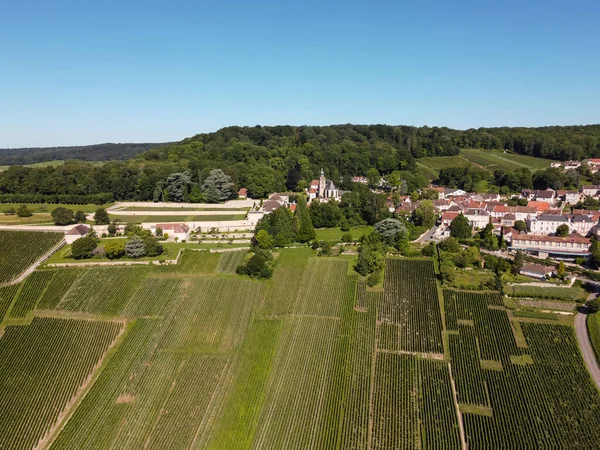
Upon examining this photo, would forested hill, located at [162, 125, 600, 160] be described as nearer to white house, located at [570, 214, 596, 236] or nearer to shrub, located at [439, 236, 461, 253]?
white house, located at [570, 214, 596, 236]

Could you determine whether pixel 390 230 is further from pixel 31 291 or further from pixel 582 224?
pixel 31 291

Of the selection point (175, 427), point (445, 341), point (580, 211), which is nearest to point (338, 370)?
point (445, 341)

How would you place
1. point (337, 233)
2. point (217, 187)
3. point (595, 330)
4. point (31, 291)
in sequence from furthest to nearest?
point (217, 187), point (337, 233), point (31, 291), point (595, 330)

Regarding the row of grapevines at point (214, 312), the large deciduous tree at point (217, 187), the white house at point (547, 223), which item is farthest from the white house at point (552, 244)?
the large deciduous tree at point (217, 187)

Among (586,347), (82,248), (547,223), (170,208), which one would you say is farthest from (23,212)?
(547,223)

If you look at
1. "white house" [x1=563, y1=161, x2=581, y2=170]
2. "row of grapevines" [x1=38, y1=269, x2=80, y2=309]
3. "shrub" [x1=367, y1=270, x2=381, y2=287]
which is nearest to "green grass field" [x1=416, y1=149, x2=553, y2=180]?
"white house" [x1=563, y1=161, x2=581, y2=170]

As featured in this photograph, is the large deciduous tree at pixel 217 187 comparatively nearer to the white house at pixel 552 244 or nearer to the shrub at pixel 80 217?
the shrub at pixel 80 217

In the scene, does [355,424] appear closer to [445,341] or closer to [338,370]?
[338,370]
